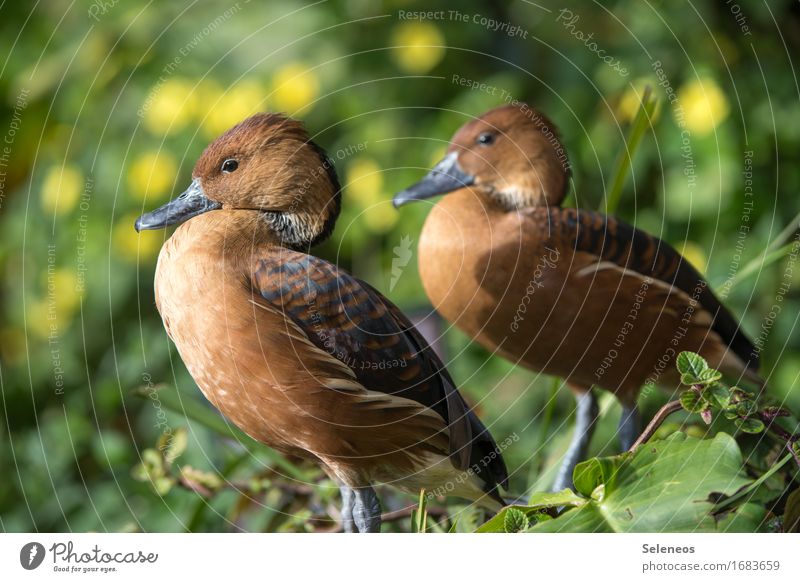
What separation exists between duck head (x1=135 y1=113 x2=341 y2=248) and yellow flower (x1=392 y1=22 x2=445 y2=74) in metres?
0.66

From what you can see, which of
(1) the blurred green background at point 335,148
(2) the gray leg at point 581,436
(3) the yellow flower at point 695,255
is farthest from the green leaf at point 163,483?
(3) the yellow flower at point 695,255

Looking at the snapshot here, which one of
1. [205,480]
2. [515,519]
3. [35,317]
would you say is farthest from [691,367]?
[35,317]

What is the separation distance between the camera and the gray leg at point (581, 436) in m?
1.10

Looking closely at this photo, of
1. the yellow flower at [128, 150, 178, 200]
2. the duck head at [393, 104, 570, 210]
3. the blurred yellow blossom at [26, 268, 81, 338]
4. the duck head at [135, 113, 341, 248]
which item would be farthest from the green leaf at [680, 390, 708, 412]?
the blurred yellow blossom at [26, 268, 81, 338]

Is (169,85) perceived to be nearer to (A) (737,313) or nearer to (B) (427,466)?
(B) (427,466)

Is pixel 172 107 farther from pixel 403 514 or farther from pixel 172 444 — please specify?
pixel 403 514

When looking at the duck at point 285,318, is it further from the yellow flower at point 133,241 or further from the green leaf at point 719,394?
the yellow flower at point 133,241

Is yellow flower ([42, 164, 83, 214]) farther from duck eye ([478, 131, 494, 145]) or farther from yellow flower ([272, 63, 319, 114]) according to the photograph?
duck eye ([478, 131, 494, 145])

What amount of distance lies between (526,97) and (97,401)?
1.01 m

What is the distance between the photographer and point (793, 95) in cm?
175
